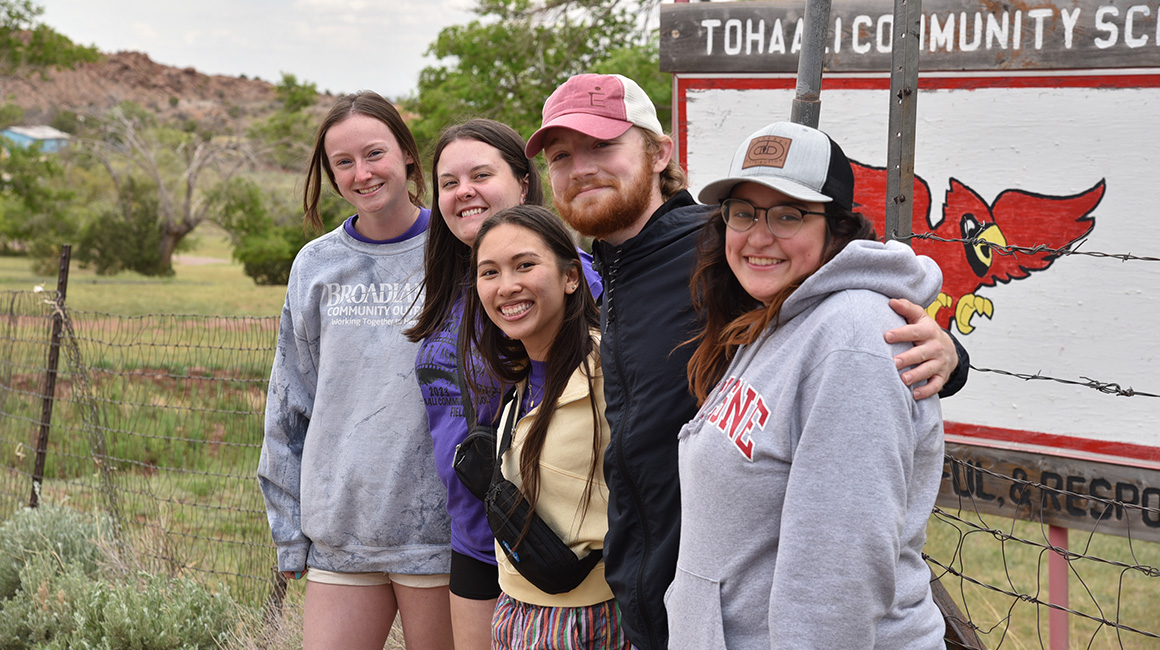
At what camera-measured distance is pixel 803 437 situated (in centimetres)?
133

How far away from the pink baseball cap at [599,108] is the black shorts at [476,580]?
111 centimetres

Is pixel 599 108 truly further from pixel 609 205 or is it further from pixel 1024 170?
pixel 1024 170

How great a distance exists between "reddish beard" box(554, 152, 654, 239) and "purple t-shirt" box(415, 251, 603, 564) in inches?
12.6

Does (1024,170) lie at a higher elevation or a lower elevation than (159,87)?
lower

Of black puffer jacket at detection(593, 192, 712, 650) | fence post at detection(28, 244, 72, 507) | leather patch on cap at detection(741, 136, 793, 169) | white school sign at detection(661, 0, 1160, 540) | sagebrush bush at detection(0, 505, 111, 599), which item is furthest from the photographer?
fence post at detection(28, 244, 72, 507)

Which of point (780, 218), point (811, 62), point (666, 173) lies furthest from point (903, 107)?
point (780, 218)

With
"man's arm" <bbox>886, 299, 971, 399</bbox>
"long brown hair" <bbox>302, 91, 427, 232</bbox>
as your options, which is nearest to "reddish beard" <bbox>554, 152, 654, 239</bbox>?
"man's arm" <bbox>886, 299, 971, 399</bbox>

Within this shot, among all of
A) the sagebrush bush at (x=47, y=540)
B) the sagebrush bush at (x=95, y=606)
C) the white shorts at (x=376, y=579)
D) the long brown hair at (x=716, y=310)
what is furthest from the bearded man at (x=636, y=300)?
the sagebrush bush at (x=47, y=540)

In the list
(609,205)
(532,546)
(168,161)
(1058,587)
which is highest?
(168,161)

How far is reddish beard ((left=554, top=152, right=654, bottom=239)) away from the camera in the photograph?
2.01 metres

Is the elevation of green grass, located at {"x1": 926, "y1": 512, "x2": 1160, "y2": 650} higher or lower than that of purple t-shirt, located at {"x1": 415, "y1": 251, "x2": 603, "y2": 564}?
lower

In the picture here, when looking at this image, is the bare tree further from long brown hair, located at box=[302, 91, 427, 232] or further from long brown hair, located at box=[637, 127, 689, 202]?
long brown hair, located at box=[637, 127, 689, 202]

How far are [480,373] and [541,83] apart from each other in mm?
10423

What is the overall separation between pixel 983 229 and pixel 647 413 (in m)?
2.00
